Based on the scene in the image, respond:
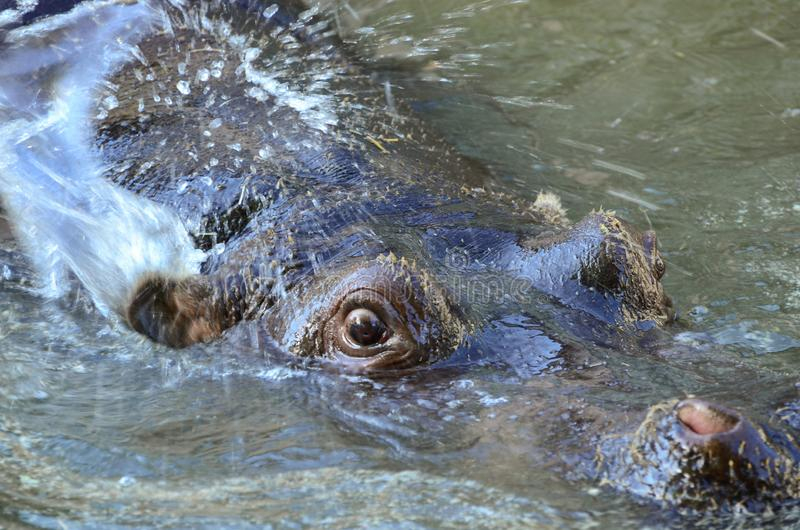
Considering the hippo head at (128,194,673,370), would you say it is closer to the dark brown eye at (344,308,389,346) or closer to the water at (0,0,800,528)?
the dark brown eye at (344,308,389,346)

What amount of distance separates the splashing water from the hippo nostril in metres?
2.31

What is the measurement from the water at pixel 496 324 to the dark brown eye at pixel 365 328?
0.16 m

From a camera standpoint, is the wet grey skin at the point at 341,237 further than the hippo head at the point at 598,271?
No

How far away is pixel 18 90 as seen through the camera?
5.50m

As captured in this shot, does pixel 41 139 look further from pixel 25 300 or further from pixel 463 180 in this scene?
pixel 463 180

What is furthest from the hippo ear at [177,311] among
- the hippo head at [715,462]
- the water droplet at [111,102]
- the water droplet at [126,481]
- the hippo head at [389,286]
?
Result: the hippo head at [715,462]

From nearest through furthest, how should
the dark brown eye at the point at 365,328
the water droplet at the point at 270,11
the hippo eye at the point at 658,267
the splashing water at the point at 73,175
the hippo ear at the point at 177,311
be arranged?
the dark brown eye at the point at 365,328 → the hippo ear at the point at 177,311 → the hippo eye at the point at 658,267 → the splashing water at the point at 73,175 → the water droplet at the point at 270,11

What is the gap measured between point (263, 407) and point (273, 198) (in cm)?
105

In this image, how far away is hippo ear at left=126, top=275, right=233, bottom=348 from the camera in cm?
445

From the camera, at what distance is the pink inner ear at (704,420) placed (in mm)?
2846

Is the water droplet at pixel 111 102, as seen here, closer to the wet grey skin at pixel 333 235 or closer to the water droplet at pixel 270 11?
the wet grey skin at pixel 333 235

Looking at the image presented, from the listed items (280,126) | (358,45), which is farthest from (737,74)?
(280,126)

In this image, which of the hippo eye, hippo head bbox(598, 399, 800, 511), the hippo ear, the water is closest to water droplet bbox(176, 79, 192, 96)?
the water

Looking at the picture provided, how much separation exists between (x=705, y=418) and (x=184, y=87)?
10.8ft
